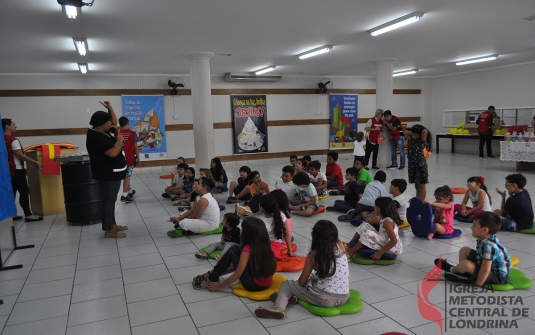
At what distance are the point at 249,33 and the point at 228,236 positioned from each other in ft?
15.1

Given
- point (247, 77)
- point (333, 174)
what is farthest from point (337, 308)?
point (247, 77)

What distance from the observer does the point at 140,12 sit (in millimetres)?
5832

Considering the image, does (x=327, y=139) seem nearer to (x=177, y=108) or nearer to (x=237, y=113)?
(x=237, y=113)

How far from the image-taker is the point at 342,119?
594 inches

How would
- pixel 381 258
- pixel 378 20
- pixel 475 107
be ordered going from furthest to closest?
pixel 475 107 < pixel 378 20 < pixel 381 258

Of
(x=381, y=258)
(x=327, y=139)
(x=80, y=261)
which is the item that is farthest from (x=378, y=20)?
(x=327, y=139)

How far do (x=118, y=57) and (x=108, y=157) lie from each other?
209 inches

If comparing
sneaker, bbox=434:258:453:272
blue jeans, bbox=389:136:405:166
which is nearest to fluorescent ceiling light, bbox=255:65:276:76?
blue jeans, bbox=389:136:405:166

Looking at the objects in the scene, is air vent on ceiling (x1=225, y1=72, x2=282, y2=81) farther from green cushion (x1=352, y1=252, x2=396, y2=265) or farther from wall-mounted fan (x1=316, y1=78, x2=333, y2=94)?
green cushion (x1=352, y1=252, x2=396, y2=265)

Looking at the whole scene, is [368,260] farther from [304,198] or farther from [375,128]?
[375,128]

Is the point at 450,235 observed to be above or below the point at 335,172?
below

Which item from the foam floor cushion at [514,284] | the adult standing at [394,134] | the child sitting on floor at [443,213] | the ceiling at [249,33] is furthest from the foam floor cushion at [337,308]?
the adult standing at [394,134]

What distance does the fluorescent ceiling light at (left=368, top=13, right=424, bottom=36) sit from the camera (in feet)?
21.3

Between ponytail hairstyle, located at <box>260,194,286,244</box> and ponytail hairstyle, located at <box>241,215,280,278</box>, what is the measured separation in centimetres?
76
